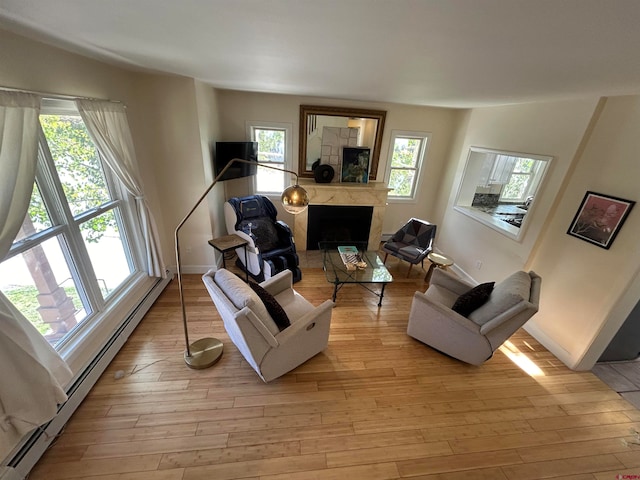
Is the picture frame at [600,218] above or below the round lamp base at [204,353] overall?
above

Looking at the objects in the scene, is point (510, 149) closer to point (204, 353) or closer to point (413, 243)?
point (413, 243)

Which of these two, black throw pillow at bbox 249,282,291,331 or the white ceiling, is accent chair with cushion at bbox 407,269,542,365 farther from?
the white ceiling

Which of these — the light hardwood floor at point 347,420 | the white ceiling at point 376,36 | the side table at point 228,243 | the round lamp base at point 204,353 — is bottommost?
the light hardwood floor at point 347,420

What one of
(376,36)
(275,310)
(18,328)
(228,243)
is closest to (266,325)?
(275,310)

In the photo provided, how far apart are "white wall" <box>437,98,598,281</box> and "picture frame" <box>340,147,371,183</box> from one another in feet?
4.80

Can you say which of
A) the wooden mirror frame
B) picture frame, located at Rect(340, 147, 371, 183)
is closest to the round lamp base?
the wooden mirror frame

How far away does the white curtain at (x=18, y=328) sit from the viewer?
1343mm

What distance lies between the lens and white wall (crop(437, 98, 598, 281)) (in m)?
2.44

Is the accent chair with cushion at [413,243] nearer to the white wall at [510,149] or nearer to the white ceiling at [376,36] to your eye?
the white wall at [510,149]

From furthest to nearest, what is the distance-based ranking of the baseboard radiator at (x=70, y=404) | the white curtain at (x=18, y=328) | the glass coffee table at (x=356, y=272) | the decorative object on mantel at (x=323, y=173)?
the decorative object on mantel at (x=323, y=173) < the glass coffee table at (x=356, y=272) < the baseboard radiator at (x=70, y=404) < the white curtain at (x=18, y=328)

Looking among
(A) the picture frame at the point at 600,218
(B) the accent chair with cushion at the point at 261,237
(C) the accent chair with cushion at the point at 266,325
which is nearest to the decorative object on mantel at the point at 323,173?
(B) the accent chair with cushion at the point at 261,237

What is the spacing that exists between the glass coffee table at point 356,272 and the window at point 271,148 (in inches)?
59.7

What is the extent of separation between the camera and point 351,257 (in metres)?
3.31

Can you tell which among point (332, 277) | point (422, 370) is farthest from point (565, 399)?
point (332, 277)
